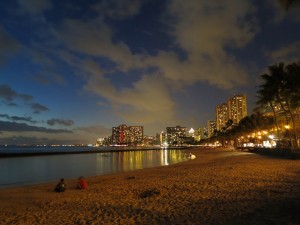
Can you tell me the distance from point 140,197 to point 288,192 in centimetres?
626

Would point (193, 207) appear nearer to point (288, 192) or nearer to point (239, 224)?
point (239, 224)

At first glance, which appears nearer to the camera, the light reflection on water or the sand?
the sand

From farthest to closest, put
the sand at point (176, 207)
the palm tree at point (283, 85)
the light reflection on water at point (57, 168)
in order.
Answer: the palm tree at point (283, 85) → the light reflection on water at point (57, 168) → the sand at point (176, 207)

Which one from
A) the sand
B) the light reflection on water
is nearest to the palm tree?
the light reflection on water

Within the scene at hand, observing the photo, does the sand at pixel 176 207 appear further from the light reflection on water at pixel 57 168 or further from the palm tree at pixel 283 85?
the palm tree at pixel 283 85

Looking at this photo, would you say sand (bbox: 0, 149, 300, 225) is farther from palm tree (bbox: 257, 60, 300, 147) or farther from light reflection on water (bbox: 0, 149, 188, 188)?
palm tree (bbox: 257, 60, 300, 147)

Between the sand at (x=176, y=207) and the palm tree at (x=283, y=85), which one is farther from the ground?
the palm tree at (x=283, y=85)

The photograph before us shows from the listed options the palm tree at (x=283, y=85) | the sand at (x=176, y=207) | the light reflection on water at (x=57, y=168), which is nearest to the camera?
the sand at (x=176, y=207)

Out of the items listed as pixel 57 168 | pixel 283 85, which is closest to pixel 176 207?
pixel 57 168

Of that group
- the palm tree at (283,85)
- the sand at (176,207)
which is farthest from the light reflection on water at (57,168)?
the palm tree at (283,85)

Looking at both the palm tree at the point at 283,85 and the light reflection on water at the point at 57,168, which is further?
the palm tree at the point at 283,85

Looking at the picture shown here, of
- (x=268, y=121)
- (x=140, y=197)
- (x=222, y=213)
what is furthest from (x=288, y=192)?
(x=268, y=121)

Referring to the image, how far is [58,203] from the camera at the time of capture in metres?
13.2

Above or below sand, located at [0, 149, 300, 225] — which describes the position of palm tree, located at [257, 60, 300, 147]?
above
